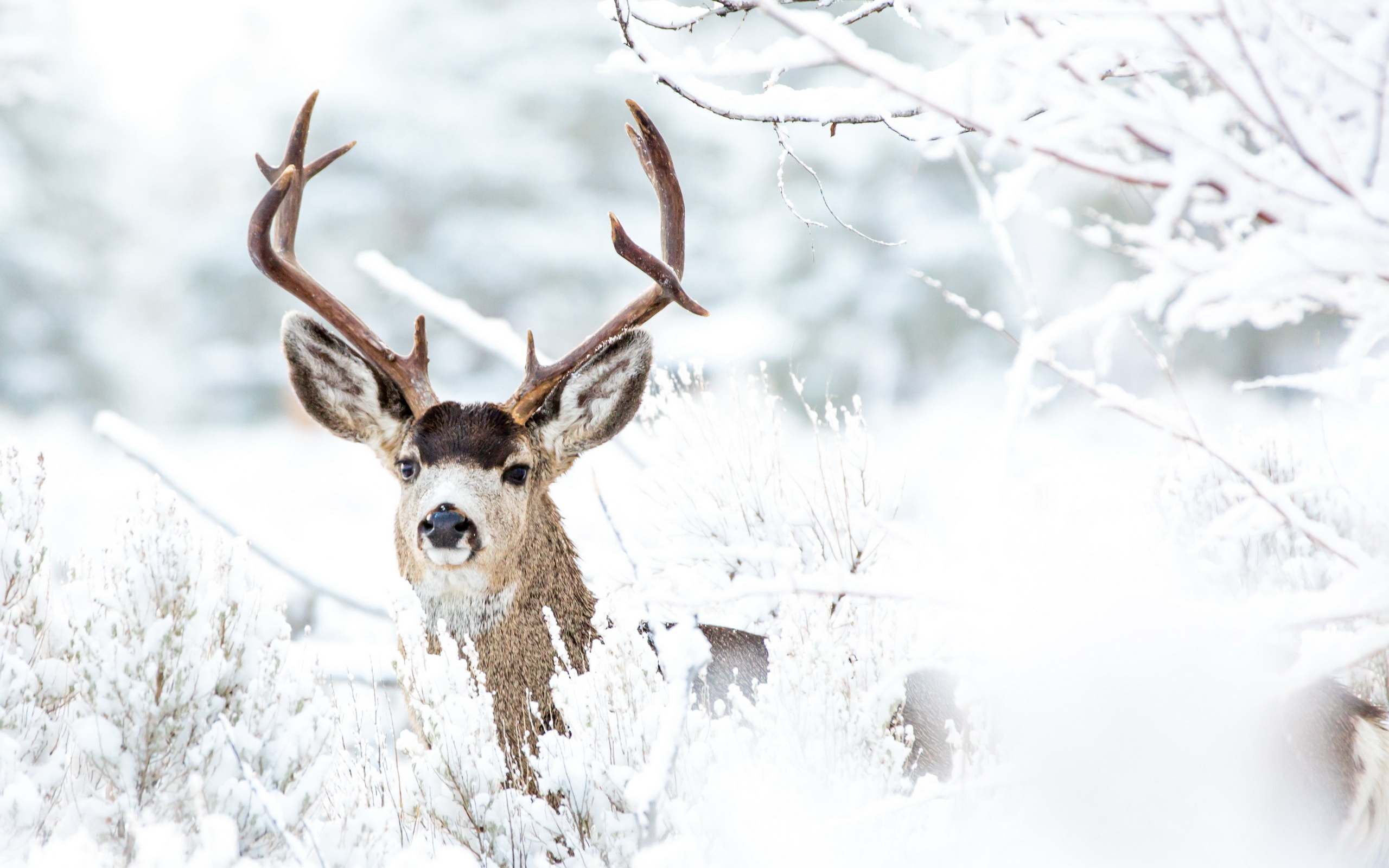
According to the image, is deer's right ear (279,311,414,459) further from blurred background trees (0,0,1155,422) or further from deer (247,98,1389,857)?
blurred background trees (0,0,1155,422)

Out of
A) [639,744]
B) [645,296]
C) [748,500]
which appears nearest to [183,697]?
[639,744]

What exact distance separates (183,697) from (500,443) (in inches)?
50.1

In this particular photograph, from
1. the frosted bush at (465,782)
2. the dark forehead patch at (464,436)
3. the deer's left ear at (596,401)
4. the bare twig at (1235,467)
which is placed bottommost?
the frosted bush at (465,782)

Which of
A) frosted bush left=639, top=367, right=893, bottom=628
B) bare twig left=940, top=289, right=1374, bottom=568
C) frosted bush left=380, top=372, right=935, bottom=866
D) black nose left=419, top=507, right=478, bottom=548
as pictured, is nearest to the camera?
bare twig left=940, top=289, right=1374, bottom=568

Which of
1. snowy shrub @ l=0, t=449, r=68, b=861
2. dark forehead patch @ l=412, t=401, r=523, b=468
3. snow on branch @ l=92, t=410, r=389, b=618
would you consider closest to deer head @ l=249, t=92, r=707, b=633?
dark forehead patch @ l=412, t=401, r=523, b=468

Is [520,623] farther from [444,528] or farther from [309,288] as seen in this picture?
[309,288]

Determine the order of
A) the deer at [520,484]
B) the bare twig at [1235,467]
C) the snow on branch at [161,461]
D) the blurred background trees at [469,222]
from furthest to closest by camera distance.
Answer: the blurred background trees at [469,222], the snow on branch at [161,461], the deer at [520,484], the bare twig at [1235,467]

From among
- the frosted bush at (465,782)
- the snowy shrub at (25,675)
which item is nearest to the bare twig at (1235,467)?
the frosted bush at (465,782)

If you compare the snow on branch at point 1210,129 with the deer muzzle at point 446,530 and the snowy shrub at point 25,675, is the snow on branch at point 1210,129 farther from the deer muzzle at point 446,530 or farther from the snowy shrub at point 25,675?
the snowy shrub at point 25,675

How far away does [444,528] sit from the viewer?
9.72 ft

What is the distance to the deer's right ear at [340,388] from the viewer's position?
11.1 feet

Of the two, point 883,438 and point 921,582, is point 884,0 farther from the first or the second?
point 883,438

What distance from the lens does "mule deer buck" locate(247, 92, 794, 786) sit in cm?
308

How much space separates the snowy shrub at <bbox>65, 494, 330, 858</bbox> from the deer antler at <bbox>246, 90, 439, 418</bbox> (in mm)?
1106
